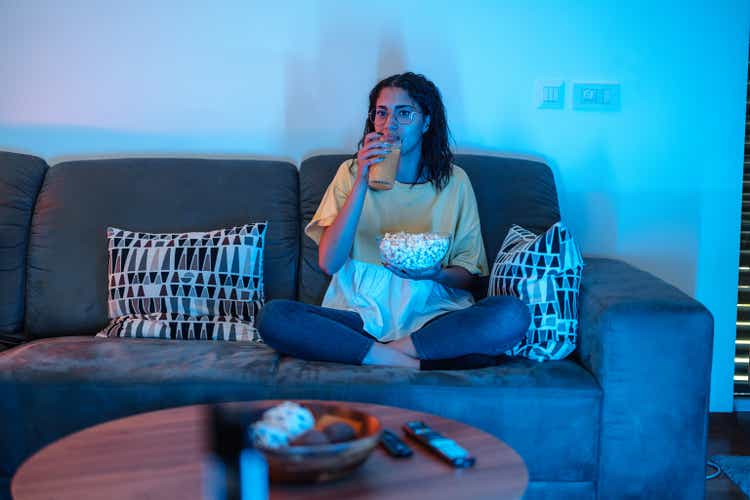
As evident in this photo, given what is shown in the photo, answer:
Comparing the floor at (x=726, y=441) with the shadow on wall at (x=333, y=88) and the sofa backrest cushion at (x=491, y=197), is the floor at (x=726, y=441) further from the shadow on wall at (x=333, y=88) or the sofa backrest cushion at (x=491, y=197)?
the shadow on wall at (x=333, y=88)

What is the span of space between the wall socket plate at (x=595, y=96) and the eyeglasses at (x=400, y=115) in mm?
723

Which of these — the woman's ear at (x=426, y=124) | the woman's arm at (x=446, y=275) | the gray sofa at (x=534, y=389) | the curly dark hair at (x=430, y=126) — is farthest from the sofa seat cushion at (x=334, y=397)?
the woman's ear at (x=426, y=124)

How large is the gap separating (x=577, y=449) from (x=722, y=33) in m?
1.63

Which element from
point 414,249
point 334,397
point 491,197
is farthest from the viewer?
point 491,197

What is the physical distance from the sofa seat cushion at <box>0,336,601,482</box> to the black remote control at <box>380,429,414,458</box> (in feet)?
1.63

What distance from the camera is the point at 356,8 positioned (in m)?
2.54

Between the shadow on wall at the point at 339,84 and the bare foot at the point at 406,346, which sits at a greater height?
the shadow on wall at the point at 339,84

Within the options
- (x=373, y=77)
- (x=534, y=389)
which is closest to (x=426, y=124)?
(x=373, y=77)

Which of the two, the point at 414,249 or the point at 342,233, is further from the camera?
the point at 342,233

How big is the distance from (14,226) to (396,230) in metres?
1.14

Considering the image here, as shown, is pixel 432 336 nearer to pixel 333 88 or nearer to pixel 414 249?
pixel 414 249

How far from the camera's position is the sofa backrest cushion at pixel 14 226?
2203 millimetres

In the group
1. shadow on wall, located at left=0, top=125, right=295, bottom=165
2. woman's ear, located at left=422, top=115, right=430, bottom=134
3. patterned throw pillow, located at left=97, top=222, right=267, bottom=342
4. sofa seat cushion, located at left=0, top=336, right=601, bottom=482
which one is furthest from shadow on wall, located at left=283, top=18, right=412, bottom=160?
sofa seat cushion, located at left=0, top=336, right=601, bottom=482

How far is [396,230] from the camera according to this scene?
7.04 ft
